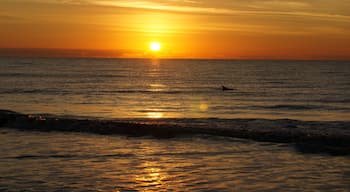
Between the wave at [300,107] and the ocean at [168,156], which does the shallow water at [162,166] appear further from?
the wave at [300,107]

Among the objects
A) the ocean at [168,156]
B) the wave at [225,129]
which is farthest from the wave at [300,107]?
the wave at [225,129]

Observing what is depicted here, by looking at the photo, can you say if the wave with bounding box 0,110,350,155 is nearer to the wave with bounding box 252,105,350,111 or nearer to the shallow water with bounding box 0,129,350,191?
A: the shallow water with bounding box 0,129,350,191

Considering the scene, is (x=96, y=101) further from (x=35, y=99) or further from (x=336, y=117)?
(x=336, y=117)

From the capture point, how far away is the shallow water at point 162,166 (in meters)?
11.9

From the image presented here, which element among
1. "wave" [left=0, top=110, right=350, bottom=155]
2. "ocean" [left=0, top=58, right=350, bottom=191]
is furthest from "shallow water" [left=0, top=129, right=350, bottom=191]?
"wave" [left=0, top=110, right=350, bottom=155]

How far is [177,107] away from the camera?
38.2 m

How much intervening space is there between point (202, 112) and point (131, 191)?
23337mm

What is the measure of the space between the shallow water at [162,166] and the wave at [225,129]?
1.54 m

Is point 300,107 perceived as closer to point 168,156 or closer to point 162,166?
point 168,156

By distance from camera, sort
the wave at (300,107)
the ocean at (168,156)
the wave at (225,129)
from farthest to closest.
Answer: the wave at (300,107), the wave at (225,129), the ocean at (168,156)

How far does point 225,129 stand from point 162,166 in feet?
28.8

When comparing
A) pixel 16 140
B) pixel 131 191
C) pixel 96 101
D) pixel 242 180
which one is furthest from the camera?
pixel 96 101

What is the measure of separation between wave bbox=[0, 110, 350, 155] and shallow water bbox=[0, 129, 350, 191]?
5.05ft

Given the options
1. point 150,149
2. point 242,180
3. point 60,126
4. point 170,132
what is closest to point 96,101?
point 60,126
